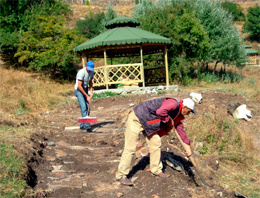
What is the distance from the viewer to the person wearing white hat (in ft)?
13.4

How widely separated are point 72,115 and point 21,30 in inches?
590

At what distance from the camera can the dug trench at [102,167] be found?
170 inches

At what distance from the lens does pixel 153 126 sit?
4.27 meters

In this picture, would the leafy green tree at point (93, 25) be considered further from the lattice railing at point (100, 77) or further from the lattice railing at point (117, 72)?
the lattice railing at point (117, 72)

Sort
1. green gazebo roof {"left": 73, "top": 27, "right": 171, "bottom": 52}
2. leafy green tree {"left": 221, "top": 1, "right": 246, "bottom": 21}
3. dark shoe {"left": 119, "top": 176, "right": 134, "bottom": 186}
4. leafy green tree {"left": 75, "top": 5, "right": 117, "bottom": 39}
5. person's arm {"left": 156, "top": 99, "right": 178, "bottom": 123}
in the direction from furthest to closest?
leafy green tree {"left": 221, "top": 1, "right": 246, "bottom": 21} < leafy green tree {"left": 75, "top": 5, "right": 117, "bottom": 39} < green gazebo roof {"left": 73, "top": 27, "right": 171, "bottom": 52} < dark shoe {"left": 119, "top": 176, "right": 134, "bottom": 186} < person's arm {"left": 156, "top": 99, "right": 178, "bottom": 123}

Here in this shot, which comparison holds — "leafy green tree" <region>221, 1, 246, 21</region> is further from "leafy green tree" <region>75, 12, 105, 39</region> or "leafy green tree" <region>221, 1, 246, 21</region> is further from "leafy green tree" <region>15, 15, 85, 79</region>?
"leafy green tree" <region>15, 15, 85, 79</region>

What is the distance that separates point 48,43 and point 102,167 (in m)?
15.0

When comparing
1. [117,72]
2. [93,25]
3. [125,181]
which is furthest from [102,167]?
[93,25]

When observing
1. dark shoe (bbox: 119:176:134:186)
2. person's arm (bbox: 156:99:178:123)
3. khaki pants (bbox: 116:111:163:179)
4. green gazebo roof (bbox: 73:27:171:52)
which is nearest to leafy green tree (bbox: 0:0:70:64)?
green gazebo roof (bbox: 73:27:171:52)

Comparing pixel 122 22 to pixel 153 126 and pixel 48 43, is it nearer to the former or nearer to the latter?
pixel 48 43

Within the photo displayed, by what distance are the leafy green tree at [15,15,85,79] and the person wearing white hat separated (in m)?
15.0

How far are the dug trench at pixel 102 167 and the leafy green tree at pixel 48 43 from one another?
1082 centimetres

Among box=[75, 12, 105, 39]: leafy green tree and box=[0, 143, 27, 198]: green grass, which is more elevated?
box=[75, 12, 105, 39]: leafy green tree

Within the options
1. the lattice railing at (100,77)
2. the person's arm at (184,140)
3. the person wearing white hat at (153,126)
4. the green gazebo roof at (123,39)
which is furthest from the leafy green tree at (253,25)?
the person wearing white hat at (153,126)
